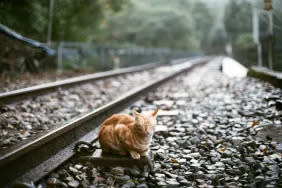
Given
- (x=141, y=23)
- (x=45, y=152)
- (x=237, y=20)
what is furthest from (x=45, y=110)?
(x=141, y=23)

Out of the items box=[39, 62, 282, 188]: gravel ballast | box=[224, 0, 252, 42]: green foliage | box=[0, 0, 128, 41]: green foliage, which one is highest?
box=[224, 0, 252, 42]: green foliage

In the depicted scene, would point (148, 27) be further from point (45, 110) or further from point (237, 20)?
point (45, 110)

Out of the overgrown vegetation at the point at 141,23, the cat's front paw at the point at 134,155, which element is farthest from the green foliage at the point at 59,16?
the cat's front paw at the point at 134,155

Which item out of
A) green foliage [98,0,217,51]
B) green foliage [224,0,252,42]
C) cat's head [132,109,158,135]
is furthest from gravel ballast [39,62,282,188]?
green foliage [98,0,217,51]

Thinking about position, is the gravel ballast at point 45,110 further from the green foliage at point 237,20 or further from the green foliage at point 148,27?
the green foliage at point 148,27

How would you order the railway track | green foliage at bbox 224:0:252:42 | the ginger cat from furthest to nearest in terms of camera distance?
1. green foliage at bbox 224:0:252:42
2. the ginger cat
3. the railway track

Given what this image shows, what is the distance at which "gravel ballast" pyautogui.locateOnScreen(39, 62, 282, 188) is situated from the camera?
8.86 ft

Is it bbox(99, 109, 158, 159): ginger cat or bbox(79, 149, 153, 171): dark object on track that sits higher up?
bbox(99, 109, 158, 159): ginger cat

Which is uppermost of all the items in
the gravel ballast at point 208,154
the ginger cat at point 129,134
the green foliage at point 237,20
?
the green foliage at point 237,20

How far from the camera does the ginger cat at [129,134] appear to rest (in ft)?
9.26

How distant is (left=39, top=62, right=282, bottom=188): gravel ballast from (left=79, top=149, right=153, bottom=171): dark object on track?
0.06 m

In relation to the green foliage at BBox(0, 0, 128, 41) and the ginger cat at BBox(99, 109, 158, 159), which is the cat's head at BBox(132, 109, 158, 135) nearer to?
the ginger cat at BBox(99, 109, 158, 159)

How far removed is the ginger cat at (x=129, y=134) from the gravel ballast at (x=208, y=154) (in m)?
0.19

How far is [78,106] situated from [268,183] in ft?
14.0
